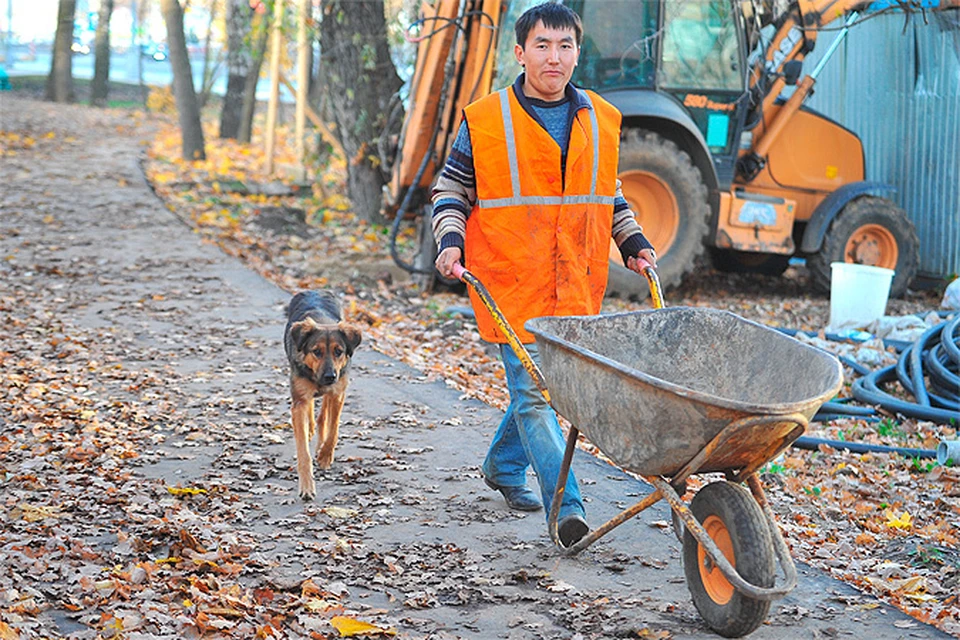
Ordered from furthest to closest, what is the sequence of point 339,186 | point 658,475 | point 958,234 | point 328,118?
point 328,118
point 339,186
point 958,234
point 658,475

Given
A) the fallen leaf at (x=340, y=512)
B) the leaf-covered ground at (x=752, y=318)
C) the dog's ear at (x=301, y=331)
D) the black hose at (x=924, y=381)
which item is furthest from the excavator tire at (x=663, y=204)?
the fallen leaf at (x=340, y=512)

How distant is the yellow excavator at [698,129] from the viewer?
10.7 meters

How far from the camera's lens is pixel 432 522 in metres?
5.06

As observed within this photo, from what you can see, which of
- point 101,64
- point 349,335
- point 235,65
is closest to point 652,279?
point 349,335

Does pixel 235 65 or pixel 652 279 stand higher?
pixel 235 65

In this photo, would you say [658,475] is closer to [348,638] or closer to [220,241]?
[348,638]

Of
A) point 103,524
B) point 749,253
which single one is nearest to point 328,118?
point 749,253

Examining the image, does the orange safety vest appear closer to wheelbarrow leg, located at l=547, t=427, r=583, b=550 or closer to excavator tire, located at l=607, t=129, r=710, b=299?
wheelbarrow leg, located at l=547, t=427, r=583, b=550

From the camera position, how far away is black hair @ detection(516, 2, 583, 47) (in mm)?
4441

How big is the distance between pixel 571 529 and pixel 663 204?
23.9ft

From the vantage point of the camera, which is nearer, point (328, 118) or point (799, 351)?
point (799, 351)

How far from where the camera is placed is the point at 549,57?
14.6 ft

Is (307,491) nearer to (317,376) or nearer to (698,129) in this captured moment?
(317,376)

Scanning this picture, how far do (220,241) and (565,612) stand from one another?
9987mm
